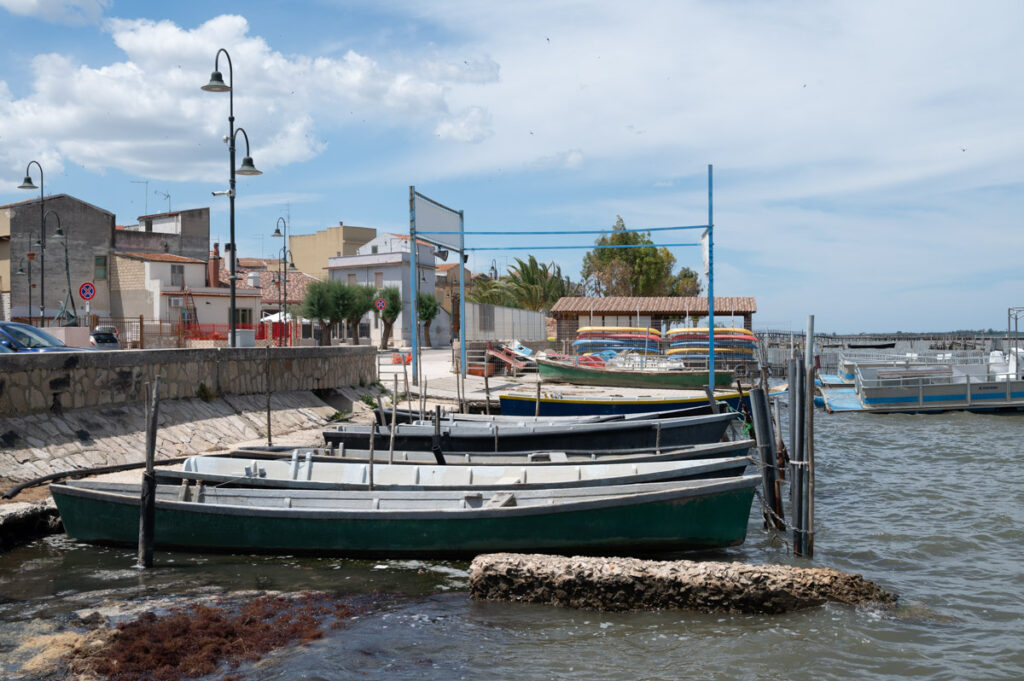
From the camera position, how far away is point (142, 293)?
154ft

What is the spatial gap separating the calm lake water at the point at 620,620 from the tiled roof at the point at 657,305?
32311 millimetres

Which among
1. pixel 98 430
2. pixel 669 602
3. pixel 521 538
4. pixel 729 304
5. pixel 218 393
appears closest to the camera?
pixel 669 602

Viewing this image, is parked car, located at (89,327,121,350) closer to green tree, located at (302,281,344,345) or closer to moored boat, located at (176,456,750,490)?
green tree, located at (302,281,344,345)

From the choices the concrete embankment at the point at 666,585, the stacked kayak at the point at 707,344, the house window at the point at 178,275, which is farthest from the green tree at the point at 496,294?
the concrete embankment at the point at 666,585

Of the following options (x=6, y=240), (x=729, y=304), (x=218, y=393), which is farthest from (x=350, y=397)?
(x=6, y=240)

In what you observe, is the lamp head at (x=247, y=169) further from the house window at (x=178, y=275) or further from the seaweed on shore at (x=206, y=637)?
the house window at (x=178, y=275)

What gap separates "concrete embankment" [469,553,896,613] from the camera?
7793 millimetres

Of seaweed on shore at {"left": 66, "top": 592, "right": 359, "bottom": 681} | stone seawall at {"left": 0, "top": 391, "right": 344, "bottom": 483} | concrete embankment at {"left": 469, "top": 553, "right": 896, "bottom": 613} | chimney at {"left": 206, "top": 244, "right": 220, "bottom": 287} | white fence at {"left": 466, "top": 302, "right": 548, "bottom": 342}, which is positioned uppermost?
chimney at {"left": 206, "top": 244, "right": 220, "bottom": 287}

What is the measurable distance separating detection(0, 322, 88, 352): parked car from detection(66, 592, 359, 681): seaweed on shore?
10.5 meters

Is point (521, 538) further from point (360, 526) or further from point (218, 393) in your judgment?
point (218, 393)

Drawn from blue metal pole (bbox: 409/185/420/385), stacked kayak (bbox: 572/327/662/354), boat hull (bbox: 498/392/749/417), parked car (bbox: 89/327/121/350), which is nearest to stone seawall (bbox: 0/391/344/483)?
boat hull (bbox: 498/392/749/417)

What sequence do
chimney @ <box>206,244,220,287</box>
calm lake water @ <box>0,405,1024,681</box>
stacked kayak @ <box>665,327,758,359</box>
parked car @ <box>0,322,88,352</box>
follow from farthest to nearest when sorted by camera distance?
1. chimney @ <box>206,244,220,287</box>
2. stacked kayak @ <box>665,327,758,359</box>
3. parked car @ <box>0,322,88,352</box>
4. calm lake water @ <box>0,405,1024,681</box>

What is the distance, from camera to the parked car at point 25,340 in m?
15.8

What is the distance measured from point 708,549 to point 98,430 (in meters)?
9.18
